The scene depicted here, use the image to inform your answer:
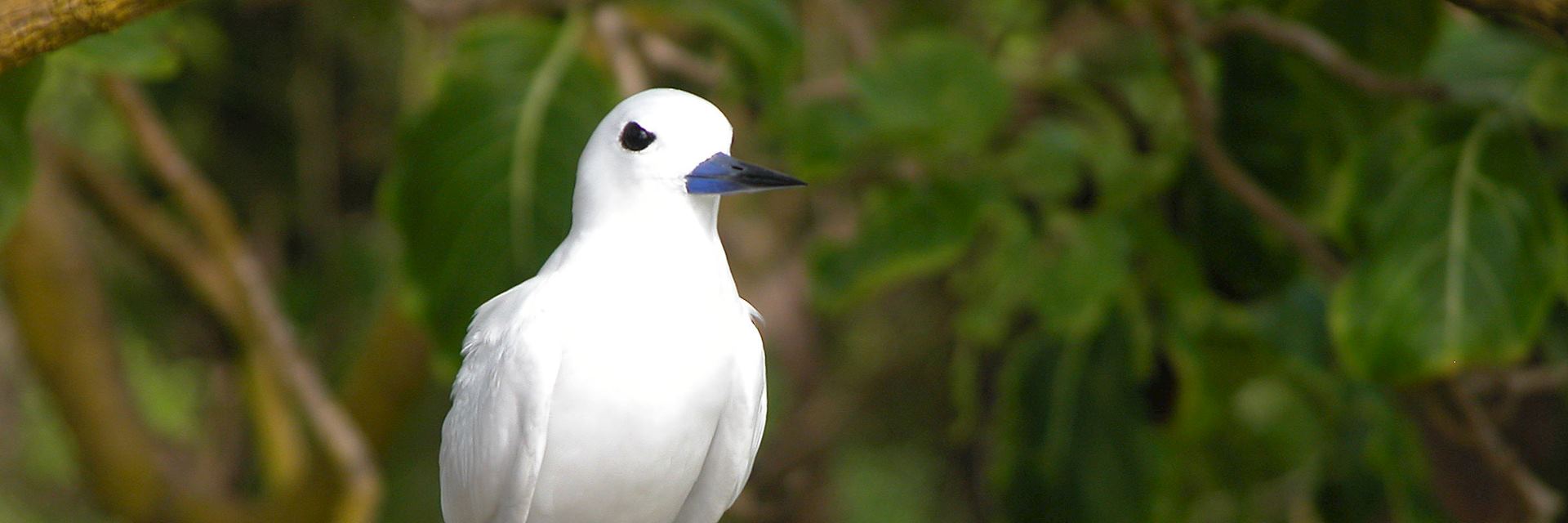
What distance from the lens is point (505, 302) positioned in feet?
2.72

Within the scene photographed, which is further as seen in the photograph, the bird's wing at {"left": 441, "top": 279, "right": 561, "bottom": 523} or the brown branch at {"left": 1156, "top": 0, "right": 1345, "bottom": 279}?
the brown branch at {"left": 1156, "top": 0, "right": 1345, "bottom": 279}

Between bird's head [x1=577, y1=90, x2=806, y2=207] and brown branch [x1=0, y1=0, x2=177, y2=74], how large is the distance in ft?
0.87

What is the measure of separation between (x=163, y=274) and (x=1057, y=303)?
4.34 feet

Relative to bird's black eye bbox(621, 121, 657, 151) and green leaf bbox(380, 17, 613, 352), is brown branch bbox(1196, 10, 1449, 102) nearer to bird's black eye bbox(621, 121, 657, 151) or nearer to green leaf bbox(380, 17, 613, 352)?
green leaf bbox(380, 17, 613, 352)

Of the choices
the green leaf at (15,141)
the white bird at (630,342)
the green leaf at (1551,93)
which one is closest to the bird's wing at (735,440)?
the white bird at (630,342)

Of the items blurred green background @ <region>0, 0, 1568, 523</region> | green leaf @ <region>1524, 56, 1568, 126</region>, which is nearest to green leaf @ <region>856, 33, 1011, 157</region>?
blurred green background @ <region>0, 0, 1568, 523</region>

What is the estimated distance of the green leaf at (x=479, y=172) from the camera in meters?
1.26

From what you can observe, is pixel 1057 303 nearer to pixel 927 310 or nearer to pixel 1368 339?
pixel 1368 339

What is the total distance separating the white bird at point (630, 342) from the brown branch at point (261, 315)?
2.76ft

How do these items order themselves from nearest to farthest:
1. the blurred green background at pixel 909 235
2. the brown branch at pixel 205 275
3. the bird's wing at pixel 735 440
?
the bird's wing at pixel 735 440 → the blurred green background at pixel 909 235 → the brown branch at pixel 205 275

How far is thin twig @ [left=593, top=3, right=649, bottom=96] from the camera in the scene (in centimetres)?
153

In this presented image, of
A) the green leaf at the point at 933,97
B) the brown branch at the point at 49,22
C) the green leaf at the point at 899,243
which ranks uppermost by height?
the brown branch at the point at 49,22

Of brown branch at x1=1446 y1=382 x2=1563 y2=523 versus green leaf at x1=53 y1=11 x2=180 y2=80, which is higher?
green leaf at x1=53 y1=11 x2=180 y2=80

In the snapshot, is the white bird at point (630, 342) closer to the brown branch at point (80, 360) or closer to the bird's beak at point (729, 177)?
the bird's beak at point (729, 177)
